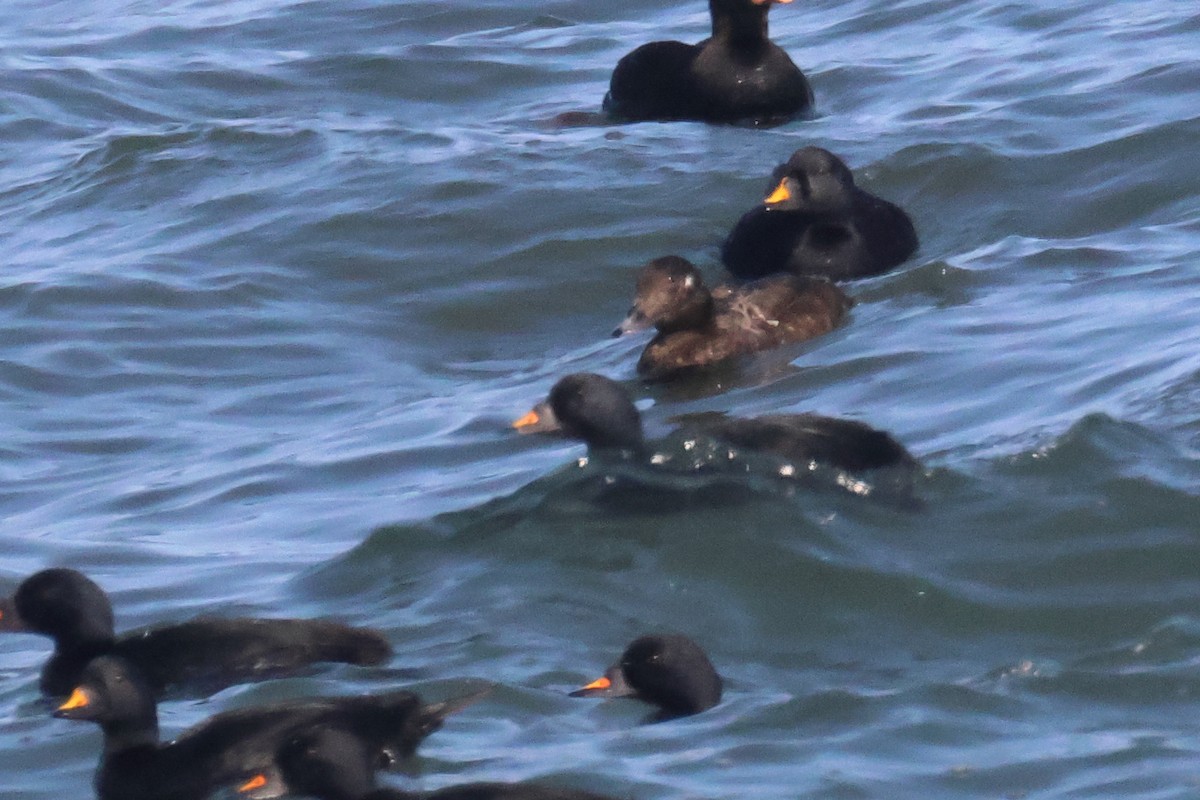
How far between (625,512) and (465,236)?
5.05 meters

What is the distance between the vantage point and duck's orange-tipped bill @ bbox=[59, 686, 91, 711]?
22.5ft

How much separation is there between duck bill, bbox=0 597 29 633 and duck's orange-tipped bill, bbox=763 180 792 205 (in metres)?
4.85

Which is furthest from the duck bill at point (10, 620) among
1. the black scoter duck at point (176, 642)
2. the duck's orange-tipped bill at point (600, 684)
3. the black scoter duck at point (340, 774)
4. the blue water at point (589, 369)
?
the duck's orange-tipped bill at point (600, 684)

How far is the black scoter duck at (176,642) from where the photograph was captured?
739 cm

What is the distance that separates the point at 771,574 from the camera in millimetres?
7680

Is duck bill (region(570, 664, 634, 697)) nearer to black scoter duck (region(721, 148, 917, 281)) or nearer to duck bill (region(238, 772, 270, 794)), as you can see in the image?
duck bill (region(238, 772, 270, 794))

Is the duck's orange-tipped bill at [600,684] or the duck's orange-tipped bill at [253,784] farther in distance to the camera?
the duck's orange-tipped bill at [600,684]

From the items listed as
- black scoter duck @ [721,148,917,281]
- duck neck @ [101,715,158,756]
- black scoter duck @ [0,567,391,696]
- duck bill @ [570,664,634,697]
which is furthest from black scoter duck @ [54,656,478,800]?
black scoter duck @ [721,148,917,281]

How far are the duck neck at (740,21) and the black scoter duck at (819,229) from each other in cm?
320

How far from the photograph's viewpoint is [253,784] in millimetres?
6422

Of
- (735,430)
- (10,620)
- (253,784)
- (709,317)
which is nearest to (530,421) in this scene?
(735,430)

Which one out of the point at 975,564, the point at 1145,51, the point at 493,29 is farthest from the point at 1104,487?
the point at 493,29

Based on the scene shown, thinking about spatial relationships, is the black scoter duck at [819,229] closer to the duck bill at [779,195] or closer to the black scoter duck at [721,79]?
the duck bill at [779,195]

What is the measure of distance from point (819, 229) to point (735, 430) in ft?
10.6
